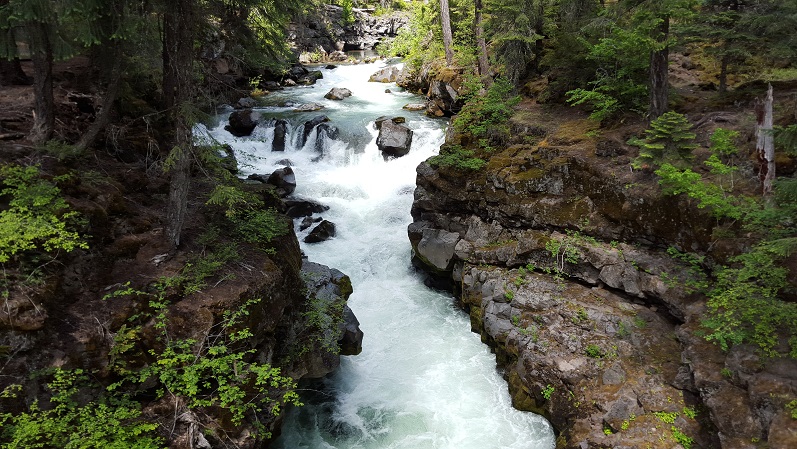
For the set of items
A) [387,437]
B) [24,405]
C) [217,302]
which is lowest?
[387,437]

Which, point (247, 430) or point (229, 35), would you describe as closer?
point (247, 430)

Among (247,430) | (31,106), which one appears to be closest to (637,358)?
(247,430)

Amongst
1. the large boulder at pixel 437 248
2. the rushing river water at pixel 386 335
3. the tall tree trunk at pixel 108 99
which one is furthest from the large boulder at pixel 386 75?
the tall tree trunk at pixel 108 99

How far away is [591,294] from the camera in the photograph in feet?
31.2

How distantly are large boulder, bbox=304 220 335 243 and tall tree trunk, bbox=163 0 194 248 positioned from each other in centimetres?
784

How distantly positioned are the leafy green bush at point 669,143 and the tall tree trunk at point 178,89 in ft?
30.2

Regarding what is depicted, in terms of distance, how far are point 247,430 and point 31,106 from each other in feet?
26.9

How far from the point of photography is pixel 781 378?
6.12 m

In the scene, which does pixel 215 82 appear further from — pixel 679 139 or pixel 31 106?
pixel 679 139

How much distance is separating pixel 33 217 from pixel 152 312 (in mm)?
2083

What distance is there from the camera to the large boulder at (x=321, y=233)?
1548cm

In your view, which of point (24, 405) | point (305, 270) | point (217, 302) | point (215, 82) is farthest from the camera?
point (305, 270)

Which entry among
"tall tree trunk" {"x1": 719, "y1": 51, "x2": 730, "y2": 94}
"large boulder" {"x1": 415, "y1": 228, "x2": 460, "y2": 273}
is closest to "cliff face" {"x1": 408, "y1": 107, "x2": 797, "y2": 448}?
"large boulder" {"x1": 415, "y1": 228, "x2": 460, "y2": 273}

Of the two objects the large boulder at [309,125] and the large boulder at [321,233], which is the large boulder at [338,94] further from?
the large boulder at [321,233]
